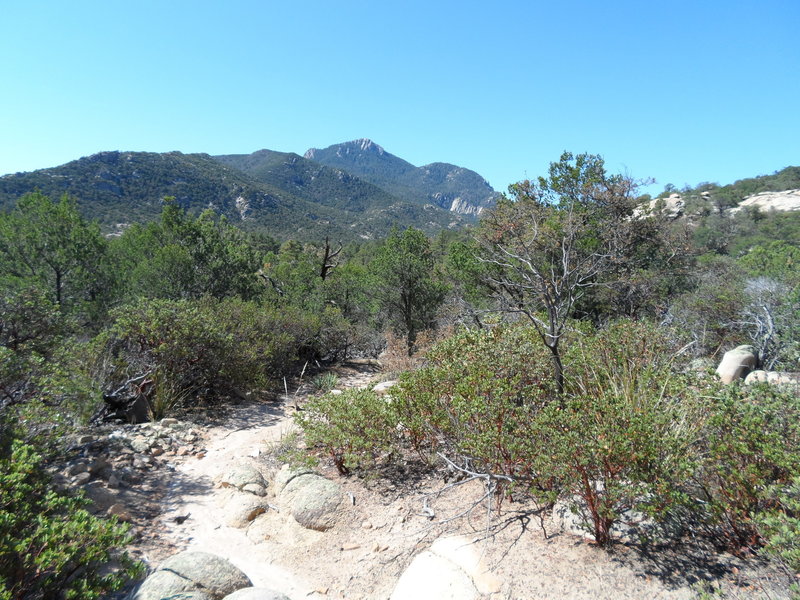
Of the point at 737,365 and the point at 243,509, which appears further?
the point at 737,365

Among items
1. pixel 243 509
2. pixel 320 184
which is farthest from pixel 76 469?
pixel 320 184

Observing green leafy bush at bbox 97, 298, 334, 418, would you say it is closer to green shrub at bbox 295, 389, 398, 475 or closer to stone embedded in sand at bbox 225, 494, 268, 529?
stone embedded in sand at bbox 225, 494, 268, 529

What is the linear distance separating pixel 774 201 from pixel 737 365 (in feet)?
173

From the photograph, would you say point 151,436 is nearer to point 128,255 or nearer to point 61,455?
point 61,455

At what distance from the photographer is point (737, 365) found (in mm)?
8398

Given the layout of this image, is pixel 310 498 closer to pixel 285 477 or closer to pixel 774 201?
pixel 285 477

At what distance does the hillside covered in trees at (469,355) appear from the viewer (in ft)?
9.58

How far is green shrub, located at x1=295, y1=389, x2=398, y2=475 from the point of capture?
16.6 ft

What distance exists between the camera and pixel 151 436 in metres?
6.70

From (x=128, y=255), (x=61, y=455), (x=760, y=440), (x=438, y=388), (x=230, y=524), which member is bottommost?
(x=230, y=524)

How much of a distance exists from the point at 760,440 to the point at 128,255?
17.1m

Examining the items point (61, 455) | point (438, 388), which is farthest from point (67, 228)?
point (438, 388)

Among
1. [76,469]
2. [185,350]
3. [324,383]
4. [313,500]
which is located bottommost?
[324,383]

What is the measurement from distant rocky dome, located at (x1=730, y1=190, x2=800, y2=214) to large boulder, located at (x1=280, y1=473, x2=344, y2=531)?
55.0 meters
